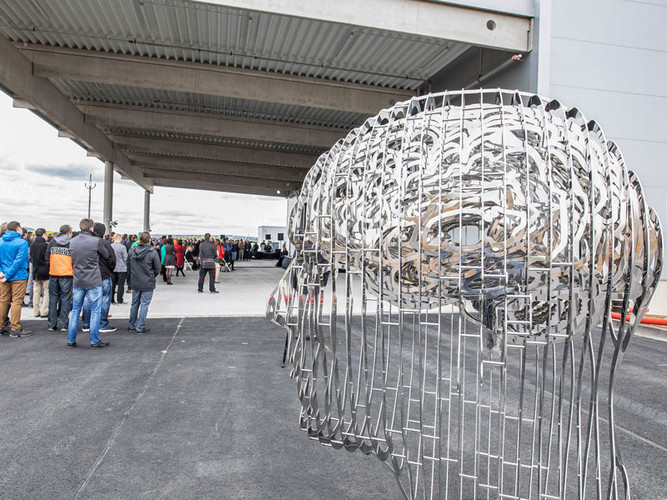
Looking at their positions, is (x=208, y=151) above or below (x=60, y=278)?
above

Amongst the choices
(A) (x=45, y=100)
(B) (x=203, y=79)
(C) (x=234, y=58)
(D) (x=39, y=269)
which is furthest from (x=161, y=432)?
(A) (x=45, y=100)

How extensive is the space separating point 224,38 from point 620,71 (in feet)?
31.7

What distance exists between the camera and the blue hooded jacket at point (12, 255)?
7246 mm

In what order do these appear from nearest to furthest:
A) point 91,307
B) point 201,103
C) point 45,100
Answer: point 91,307, point 45,100, point 201,103

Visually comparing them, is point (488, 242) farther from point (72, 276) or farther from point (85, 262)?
point (72, 276)

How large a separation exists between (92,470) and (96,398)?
163 cm

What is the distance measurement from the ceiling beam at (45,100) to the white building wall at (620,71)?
1402cm

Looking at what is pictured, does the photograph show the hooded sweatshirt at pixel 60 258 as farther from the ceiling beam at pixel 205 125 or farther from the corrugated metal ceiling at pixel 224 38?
the ceiling beam at pixel 205 125

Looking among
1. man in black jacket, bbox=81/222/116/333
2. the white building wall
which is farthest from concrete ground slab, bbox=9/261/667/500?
the white building wall

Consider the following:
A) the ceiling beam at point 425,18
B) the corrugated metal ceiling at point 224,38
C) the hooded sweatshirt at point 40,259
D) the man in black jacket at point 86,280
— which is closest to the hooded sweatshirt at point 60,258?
the man in black jacket at point 86,280

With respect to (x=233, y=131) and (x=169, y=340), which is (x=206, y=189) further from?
(x=169, y=340)

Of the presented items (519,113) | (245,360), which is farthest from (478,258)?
(245,360)

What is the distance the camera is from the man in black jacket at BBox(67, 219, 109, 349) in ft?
22.1

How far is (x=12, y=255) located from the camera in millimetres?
7289
